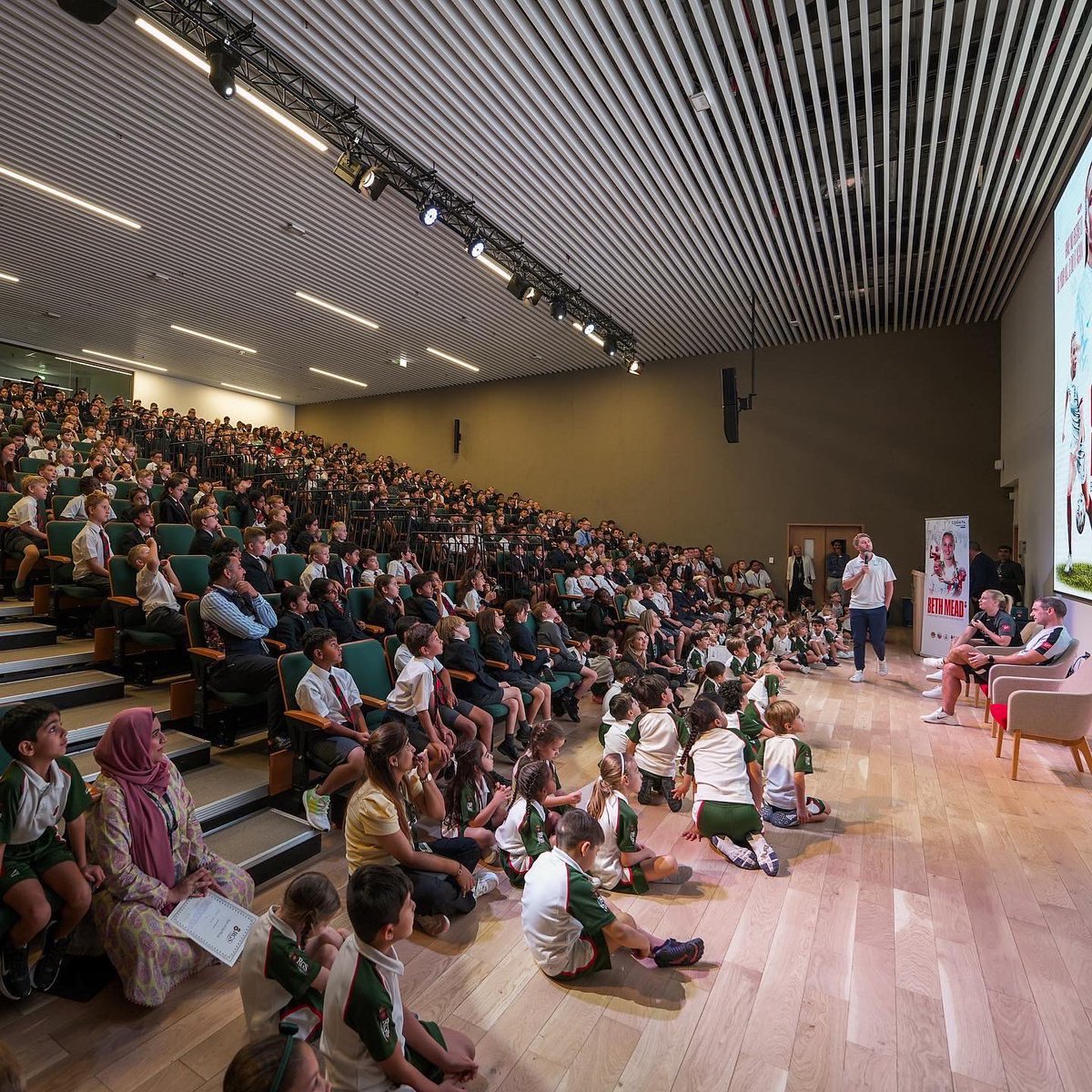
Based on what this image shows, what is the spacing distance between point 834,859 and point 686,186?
593 centimetres

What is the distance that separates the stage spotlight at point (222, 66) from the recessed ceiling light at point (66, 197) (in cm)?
330

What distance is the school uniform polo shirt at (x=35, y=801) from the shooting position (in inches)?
70.5

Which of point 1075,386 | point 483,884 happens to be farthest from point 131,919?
point 1075,386

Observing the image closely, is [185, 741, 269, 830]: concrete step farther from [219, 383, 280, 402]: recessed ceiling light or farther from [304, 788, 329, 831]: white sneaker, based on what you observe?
[219, 383, 280, 402]: recessed ceiling light

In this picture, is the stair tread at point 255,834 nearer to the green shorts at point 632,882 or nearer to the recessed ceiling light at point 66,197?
the green shorts at point 632,882

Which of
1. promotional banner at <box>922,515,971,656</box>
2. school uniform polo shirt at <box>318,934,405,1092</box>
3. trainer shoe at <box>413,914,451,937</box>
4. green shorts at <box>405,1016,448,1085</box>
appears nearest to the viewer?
school uniform polo shirt at <box>318,934,405,1092</box>

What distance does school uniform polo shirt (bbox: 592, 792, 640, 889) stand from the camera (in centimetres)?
259

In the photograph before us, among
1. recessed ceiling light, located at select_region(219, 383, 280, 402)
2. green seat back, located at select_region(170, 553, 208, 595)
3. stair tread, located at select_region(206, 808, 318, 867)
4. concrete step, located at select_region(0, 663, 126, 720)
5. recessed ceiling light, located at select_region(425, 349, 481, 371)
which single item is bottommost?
stair tread, located at select_region(206, 808, 318, 867)

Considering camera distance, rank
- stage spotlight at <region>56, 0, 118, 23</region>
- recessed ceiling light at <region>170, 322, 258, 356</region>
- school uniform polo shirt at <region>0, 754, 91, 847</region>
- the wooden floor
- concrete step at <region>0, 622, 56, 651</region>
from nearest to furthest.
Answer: the wooden floor → school uniform polo shirt at <region>0, 754, 91, 847</region> → stage spotlight at <region>56, 0, 118, 23</region> → concrete step at <region>0, 622, 56, 651</region> → recessed ceiling light at <region>170, 322, 258, 356</region>

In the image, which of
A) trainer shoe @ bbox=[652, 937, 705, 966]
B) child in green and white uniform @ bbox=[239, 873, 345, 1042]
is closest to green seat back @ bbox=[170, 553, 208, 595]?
child in green and white uniform @ bbox=[239, 873, 345, 1042]

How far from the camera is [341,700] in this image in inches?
126

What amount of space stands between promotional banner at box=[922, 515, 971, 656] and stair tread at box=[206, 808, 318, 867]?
686cm

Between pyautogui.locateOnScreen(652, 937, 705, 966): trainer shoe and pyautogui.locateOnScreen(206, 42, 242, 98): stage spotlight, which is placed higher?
pyautogui.locateOnScreen(206, 42, 242, 98): stage spotlight

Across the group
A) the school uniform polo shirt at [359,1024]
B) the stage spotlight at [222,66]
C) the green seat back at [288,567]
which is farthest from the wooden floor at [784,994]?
the stage spotlight at [222,66]
